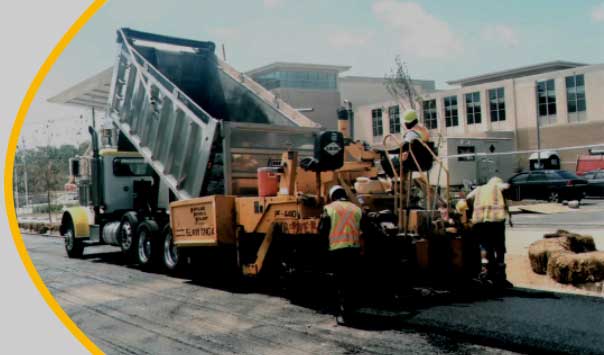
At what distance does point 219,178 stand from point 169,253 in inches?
83.7

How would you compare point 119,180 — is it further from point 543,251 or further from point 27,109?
point 27,109

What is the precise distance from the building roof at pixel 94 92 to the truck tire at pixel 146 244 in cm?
213

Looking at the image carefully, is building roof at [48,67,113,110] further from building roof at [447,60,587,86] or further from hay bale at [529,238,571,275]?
hay bale at [529,238,571,275]

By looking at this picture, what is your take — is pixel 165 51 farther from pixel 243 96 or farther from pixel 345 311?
pixel 345 311

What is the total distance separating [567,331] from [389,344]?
5.10ft

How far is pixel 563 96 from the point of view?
3158cm

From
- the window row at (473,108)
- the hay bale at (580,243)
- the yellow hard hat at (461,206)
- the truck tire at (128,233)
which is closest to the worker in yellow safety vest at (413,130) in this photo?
the yellow hard hat at (461,206)

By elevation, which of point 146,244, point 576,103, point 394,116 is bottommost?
point 146,244

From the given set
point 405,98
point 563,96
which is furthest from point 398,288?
point 563,96

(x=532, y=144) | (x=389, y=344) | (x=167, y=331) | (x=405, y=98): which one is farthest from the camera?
(x=532, y=144)

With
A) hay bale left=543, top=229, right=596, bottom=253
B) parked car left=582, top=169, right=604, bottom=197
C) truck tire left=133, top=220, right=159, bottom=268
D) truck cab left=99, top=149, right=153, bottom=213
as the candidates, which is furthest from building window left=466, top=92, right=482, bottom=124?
truck tire left=133, top=220, right=159, bottom=268

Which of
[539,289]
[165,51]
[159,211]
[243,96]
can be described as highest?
[165,51]

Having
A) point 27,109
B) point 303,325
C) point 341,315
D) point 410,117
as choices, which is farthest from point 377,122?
point 27,109

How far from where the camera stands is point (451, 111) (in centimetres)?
3859
